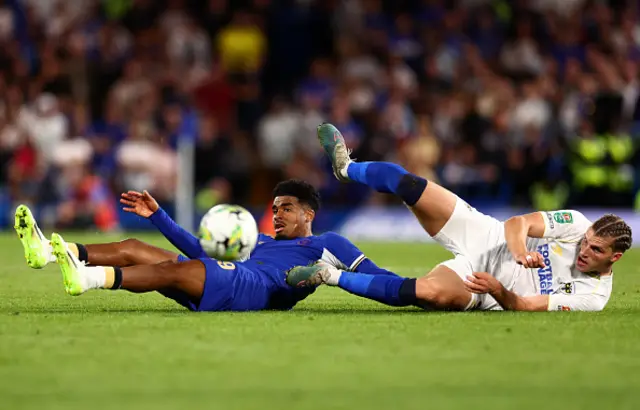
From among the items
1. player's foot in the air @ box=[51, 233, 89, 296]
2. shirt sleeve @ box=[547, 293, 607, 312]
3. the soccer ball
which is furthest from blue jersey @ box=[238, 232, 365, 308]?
shirt sleeve @ box=[547, 293, 607, 312]

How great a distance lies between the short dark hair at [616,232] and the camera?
7.30m

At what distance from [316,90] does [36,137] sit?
470 centimetres

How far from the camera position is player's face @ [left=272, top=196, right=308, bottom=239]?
8023mm

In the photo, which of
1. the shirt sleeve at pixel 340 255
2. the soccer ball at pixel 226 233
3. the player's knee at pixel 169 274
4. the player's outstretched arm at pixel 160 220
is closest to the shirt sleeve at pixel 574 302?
the shirt sleeve at pixel 340 255

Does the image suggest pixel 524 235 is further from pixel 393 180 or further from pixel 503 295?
pixel 393 180

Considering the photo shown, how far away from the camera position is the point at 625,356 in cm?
568

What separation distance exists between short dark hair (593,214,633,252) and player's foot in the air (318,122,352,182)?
5.79ft

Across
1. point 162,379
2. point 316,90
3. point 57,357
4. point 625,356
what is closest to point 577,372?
point 625,356

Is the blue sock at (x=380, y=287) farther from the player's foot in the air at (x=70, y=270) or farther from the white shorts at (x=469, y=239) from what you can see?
the player's foot in the air at (x=70, y=270)

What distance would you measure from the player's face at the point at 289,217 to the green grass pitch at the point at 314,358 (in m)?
0.56

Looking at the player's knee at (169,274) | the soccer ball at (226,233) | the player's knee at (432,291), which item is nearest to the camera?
the player's knee at (169,274)

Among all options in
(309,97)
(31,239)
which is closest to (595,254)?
(31,239)

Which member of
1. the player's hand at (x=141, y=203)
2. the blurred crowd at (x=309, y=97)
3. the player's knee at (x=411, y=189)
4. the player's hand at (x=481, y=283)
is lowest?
the player's hand at (x=481, y=283)

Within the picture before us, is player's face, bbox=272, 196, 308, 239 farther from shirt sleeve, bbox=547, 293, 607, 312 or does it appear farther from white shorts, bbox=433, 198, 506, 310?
shirt sleeve, bbox=547, 293, 607, 312
